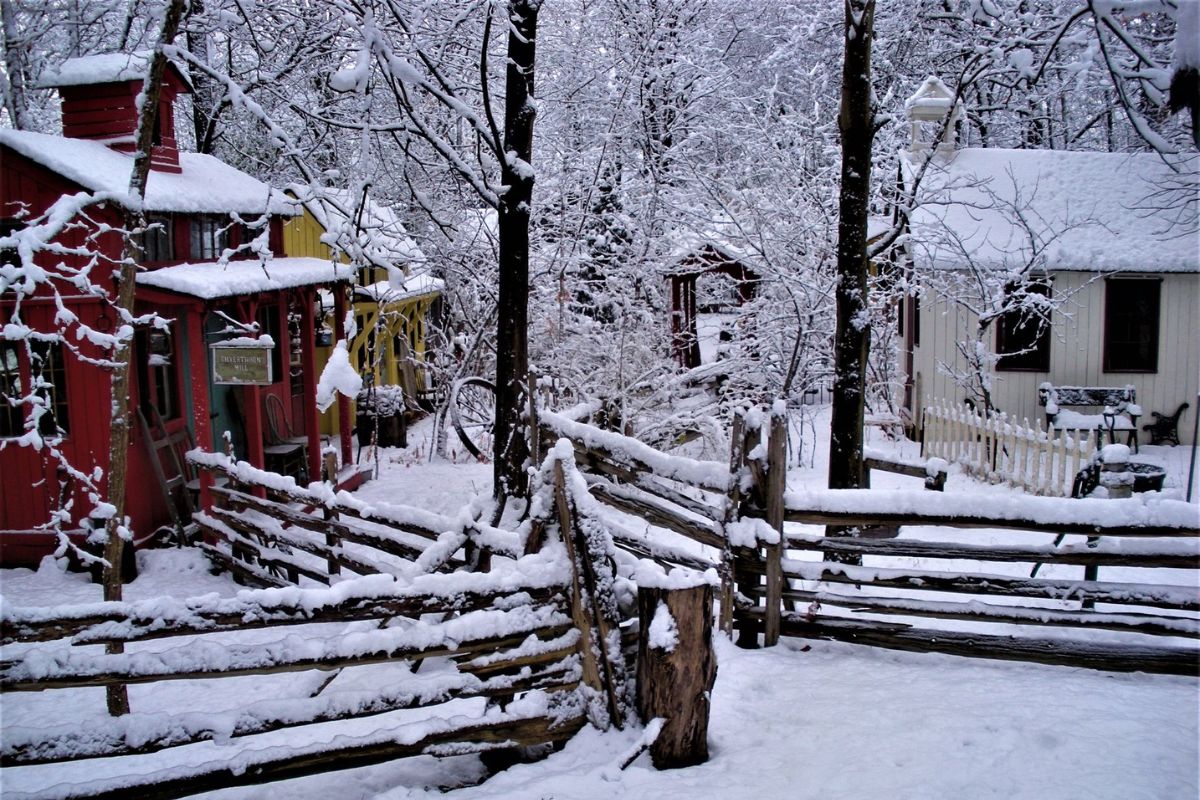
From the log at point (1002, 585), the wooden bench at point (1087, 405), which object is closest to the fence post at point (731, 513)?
the log at point (1002, 585)

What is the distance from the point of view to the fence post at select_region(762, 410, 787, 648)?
5605 millimetres

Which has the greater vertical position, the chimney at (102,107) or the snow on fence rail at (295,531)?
the chimney at (102,107)

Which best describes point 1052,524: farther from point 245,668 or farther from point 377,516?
point 377,516

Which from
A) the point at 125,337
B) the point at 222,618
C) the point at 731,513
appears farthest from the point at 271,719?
the point at 731,513

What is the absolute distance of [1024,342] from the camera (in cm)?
1572

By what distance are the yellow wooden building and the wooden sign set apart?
1.96 metres

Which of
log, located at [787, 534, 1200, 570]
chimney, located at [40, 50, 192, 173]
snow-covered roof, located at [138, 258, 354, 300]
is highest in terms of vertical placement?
chimney, located at [40, 50, 192, 173]

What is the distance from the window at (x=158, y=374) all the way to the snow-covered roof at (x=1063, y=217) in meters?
10.7

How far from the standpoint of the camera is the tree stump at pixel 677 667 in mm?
4242

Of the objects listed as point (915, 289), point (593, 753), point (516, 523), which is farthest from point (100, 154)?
point (915, 289)

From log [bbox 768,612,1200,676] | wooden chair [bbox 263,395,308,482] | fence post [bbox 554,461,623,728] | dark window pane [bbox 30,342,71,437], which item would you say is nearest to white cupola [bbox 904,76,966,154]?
wooden chair [bbox 263,395,308,482]

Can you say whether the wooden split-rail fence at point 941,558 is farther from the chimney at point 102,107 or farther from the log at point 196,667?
the chimney at point 102,107

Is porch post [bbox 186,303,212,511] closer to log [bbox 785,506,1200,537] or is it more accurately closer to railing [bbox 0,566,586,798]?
railing [bbox 0,566,586,798]

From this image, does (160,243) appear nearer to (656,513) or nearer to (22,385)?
(22,385)
